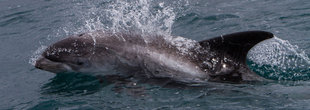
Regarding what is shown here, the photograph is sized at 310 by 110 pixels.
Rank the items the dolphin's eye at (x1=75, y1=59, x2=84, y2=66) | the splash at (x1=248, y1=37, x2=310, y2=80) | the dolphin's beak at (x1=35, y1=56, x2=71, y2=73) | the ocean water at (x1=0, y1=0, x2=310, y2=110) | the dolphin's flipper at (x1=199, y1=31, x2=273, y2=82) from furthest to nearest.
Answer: the splash at (x1=248, y1=37, x2=310, y2=80) → the dolphin's eye at (x1=75, y1=59, x2=84, y2=66) → the dolphin's beak at (x1=35, y1=56, x2=71, y2=73) → the dolphin's flipper at (x1=199, y1=31, x2=273, y2=82) → the ocean water at (x1=0, y1=0, x2=310, y2=110)

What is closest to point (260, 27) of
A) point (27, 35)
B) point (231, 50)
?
point (231, 50)

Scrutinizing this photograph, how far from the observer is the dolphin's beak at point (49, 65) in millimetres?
7020

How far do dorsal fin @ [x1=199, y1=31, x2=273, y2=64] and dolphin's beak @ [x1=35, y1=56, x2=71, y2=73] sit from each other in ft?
7.91

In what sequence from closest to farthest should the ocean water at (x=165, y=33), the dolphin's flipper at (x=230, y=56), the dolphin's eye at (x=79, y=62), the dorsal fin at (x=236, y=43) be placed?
the ocean water at (x=165, y=33), the dorsal fin at (x=236, y=43), the dolphin's flipper at (x=230, y=56), the dolphin's eye at (x=79, y=62)

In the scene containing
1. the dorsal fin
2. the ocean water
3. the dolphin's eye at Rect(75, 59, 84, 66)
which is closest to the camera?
the ocean water

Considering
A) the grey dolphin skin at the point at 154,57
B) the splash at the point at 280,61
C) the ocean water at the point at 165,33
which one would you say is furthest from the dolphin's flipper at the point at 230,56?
the splash at the point at 280,61

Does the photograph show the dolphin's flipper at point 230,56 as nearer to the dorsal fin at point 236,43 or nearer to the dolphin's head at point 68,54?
the dorsal fin at point 236,43

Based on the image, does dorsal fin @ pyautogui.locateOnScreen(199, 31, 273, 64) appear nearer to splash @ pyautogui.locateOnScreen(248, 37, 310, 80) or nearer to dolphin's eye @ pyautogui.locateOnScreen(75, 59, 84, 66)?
splash @ pyautogui.locateOnScreen(248, 37, 310, 80)

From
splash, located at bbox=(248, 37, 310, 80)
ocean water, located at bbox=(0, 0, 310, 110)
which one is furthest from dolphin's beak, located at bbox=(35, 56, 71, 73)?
splash, located at bbox=(248, 37, 310, 80)

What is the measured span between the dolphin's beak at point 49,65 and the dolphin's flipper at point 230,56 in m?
2.41

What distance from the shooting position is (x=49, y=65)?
23.2 feet

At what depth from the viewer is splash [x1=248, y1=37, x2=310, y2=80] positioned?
7984 mm

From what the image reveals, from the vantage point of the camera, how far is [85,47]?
279 inches

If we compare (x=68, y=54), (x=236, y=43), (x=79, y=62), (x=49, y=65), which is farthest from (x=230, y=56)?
(x=49, y=65)
